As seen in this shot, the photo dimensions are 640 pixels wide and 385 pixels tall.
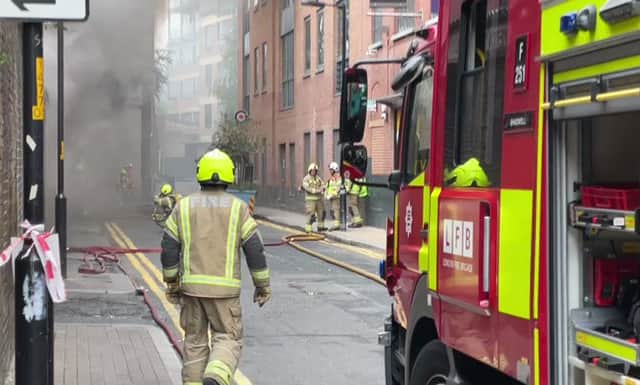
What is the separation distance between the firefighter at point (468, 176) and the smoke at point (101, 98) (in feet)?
61.2

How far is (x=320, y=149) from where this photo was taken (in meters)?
30.7

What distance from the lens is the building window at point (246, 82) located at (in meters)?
42.6

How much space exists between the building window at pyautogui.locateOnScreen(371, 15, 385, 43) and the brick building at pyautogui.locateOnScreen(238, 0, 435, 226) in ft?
0.09

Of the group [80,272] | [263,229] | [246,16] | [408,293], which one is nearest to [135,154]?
[246,16]

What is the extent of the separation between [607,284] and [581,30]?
86cm

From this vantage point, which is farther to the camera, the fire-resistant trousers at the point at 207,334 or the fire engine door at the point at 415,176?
the fire-resistant trousers at the point at 207,334

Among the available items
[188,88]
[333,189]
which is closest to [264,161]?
[333,189]

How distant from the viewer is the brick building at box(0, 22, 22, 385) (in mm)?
6055

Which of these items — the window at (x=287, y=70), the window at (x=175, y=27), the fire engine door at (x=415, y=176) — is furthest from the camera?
the window at (x=175, y=27)

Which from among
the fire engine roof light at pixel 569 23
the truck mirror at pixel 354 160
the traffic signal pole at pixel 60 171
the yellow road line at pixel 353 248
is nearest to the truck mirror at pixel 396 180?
the truck mirror at pixel 354 160

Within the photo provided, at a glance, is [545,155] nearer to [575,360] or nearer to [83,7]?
[575,360]

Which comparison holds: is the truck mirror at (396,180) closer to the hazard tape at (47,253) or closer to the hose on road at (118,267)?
the hazard tape at (47,253)

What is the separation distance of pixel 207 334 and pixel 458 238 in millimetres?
2460

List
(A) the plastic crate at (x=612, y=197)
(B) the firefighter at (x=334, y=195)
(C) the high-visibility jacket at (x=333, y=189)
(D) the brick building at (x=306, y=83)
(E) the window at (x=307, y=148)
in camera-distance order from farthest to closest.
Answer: (E) the window at (x=307, y=148) < (D) the brick building at (x=306, y=83) < (C) the high-visibility jacket at (x=333, y=189) < (B) the firefighter at (x=334, y=195) < (A) the plastic crate at (x=612, y=197)
